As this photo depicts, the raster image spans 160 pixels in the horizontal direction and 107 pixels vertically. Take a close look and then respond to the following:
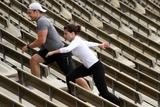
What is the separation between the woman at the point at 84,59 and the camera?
21.1 ft

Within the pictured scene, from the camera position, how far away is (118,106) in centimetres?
638

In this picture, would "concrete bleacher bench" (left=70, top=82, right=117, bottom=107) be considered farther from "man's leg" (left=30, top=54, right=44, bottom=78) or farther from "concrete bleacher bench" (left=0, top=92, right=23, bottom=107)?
"concrete bleacher bench" (left=0, top=92, right=23, bottom=107)

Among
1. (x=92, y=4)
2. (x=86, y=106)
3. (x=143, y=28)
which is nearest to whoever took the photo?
(x=86, y=106)

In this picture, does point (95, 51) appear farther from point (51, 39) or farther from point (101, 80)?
point (101, 80)

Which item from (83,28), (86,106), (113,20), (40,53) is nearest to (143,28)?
(113,20)

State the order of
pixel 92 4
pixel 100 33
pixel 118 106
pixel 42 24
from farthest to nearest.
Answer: pixel 92 4
pixel 100 33
pixel 42 24
pixel 118 106

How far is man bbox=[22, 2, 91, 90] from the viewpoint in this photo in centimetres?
680

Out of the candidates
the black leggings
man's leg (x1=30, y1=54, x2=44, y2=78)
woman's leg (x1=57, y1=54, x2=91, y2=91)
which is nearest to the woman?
the black leggings

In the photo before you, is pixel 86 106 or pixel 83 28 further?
pixel 83 28

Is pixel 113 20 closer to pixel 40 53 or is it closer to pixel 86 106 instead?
pixel 40 53

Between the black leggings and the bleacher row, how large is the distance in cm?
22

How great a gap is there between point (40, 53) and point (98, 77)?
0.97m

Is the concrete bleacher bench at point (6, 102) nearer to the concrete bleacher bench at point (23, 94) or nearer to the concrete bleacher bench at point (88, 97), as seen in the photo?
the concrete bleacher bench at point (23, 94)

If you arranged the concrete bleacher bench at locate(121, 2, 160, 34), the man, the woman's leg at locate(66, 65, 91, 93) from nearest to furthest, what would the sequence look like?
the woman's leg at locate(66, 65, 91, 93) → the man → the concrete bleacher bench at locate(121, 2, 160, 34)
